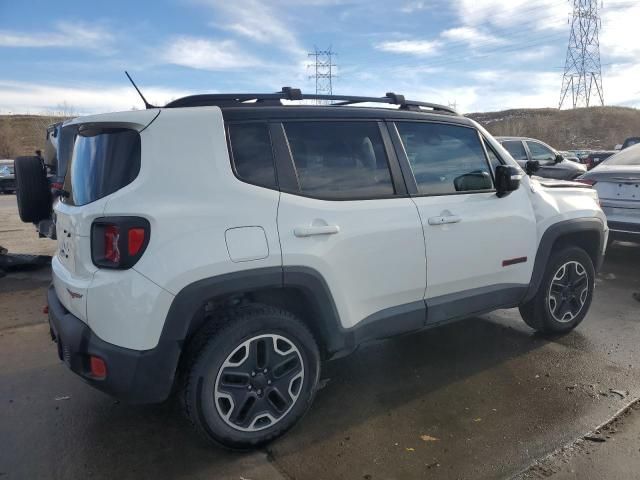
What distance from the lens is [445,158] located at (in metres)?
3.74

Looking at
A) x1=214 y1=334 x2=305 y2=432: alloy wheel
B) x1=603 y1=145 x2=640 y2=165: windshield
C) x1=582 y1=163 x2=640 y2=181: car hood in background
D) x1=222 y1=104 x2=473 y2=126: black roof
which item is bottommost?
x1=214 y1=334 x2=305 y2=432: alloy wheel

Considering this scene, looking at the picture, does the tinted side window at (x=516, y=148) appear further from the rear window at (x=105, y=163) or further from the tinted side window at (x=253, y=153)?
the rear window at (x=105, y=163)

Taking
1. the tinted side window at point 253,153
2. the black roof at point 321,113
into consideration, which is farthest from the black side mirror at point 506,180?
the tinted side window at point 253,153

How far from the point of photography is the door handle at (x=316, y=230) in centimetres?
286

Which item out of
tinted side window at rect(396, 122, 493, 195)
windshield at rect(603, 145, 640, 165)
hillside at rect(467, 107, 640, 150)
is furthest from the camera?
hillside at rect(467, 107, 640, 150)

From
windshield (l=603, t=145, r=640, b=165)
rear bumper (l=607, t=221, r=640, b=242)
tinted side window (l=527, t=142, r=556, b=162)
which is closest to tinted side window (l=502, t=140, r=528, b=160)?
tinted side window (l=527, t=142, r=556, b=162)

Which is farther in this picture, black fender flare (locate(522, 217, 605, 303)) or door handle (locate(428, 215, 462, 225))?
black fender flare (locate(522, 217, 605, 303))

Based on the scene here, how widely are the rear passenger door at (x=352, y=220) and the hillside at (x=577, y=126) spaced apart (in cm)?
6039

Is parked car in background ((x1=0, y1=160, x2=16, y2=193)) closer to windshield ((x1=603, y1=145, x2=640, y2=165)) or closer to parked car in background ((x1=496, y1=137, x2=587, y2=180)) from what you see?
parked car in background ((x1=496, y1=137, x2=587, y2=180))

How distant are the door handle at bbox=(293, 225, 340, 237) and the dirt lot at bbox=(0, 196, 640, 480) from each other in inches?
46.6

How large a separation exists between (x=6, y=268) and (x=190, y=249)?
552 cm

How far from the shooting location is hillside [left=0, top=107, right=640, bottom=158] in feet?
194

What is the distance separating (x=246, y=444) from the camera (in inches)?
113

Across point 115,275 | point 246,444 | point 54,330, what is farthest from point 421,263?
point 54,330
